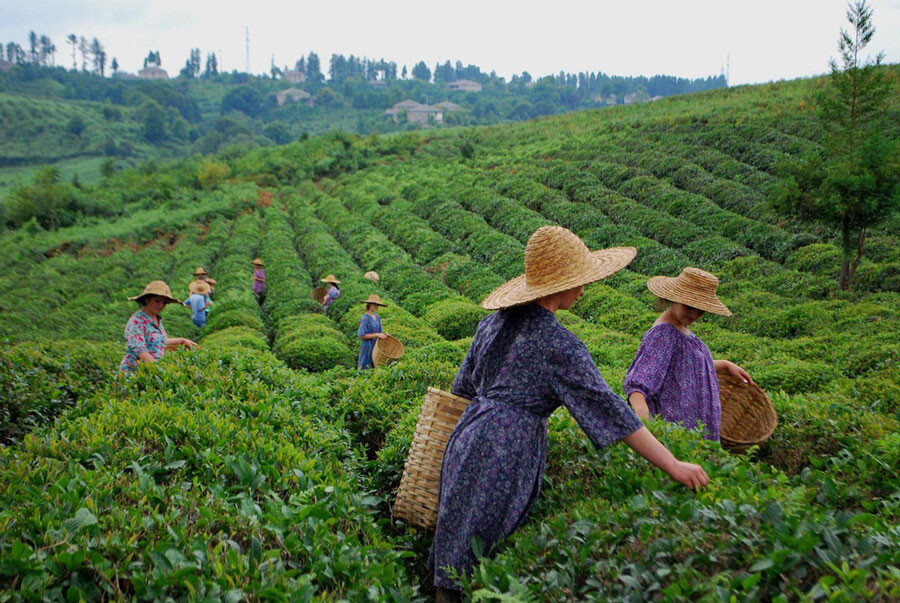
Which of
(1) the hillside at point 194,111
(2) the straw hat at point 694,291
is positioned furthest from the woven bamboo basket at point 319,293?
(1) the hillside at point 194,111

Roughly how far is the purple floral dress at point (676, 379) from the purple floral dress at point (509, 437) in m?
1.35

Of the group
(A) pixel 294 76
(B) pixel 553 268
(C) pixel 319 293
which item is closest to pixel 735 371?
(B) pixel 553 268

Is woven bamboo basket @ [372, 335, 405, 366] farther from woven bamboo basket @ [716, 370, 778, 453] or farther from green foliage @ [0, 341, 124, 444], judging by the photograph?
woven bamboo basket @ [716, 370, 778, 453]

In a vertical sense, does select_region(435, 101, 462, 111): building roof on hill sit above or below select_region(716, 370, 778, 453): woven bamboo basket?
above

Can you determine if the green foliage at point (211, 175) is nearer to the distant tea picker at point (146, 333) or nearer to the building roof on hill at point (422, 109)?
the distant tea picker at point (146, 333)

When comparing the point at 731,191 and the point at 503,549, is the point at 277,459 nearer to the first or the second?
the point at 503,549

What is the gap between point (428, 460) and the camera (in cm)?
318

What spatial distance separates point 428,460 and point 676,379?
1.84 m

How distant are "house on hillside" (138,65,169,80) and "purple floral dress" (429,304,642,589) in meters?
188

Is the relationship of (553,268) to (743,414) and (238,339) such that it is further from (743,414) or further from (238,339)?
(238,339)

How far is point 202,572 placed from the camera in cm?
230

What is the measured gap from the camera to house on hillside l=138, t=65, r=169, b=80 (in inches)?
6462

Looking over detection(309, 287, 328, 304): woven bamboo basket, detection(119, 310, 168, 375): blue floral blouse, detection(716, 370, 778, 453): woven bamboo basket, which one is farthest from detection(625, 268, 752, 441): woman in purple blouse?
detection(309, 287, 328, 304): woven bamboo basket

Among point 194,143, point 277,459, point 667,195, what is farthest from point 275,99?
point 277,459
